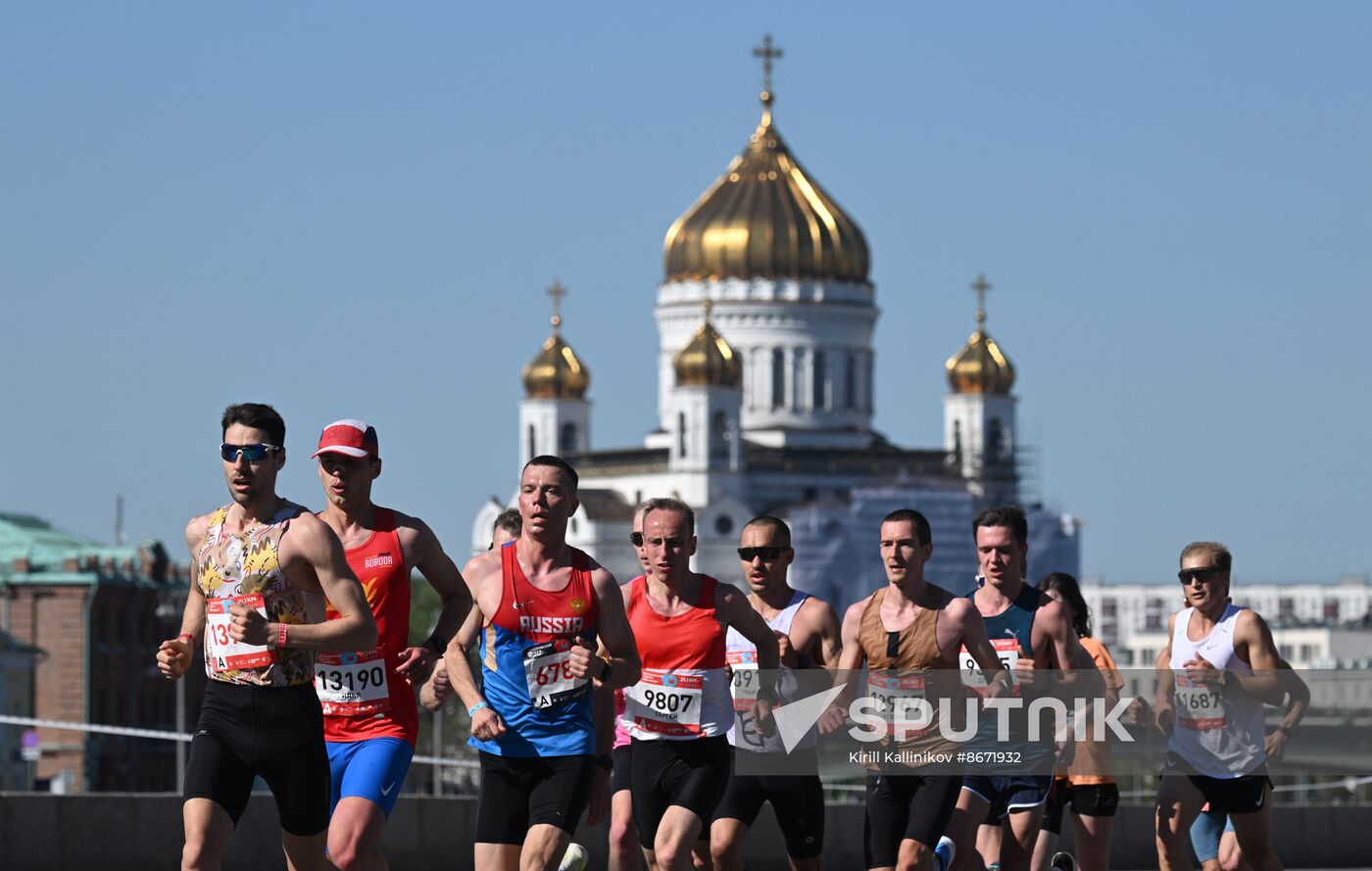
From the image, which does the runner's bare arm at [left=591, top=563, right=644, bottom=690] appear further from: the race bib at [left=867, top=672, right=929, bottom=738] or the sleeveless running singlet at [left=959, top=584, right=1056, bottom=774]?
the sleeveless running singlet at [left=959, top=584, right=1056, bottom=774]

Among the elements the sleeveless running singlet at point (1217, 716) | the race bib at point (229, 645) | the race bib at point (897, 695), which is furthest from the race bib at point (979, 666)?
the race bib at point (229, 645)

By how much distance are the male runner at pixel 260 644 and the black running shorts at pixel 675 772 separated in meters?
2.03

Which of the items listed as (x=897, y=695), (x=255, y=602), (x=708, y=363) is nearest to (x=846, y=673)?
(x=897, y=695)

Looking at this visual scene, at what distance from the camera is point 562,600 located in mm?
11195

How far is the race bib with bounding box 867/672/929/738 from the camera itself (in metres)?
12.5

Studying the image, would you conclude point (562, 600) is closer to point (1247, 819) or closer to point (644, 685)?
point (644, 685)

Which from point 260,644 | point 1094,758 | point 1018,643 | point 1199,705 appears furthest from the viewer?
point 1094,758

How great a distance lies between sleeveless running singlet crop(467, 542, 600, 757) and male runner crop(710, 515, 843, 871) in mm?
1325

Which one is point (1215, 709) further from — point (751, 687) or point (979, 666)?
point (751, 687)

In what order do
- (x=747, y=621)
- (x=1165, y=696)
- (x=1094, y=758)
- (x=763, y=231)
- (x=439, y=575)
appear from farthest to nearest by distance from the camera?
1. (x=763, y=231)
2. (x=1094, y=758)
3. (x=1165, y=696)
4. (x=747, y=621)
5. (x=439, y=575)

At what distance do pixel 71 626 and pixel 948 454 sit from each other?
45.3 meters

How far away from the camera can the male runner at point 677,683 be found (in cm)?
1207

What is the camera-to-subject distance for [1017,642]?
1336 centimetres

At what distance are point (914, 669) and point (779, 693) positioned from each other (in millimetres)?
480
